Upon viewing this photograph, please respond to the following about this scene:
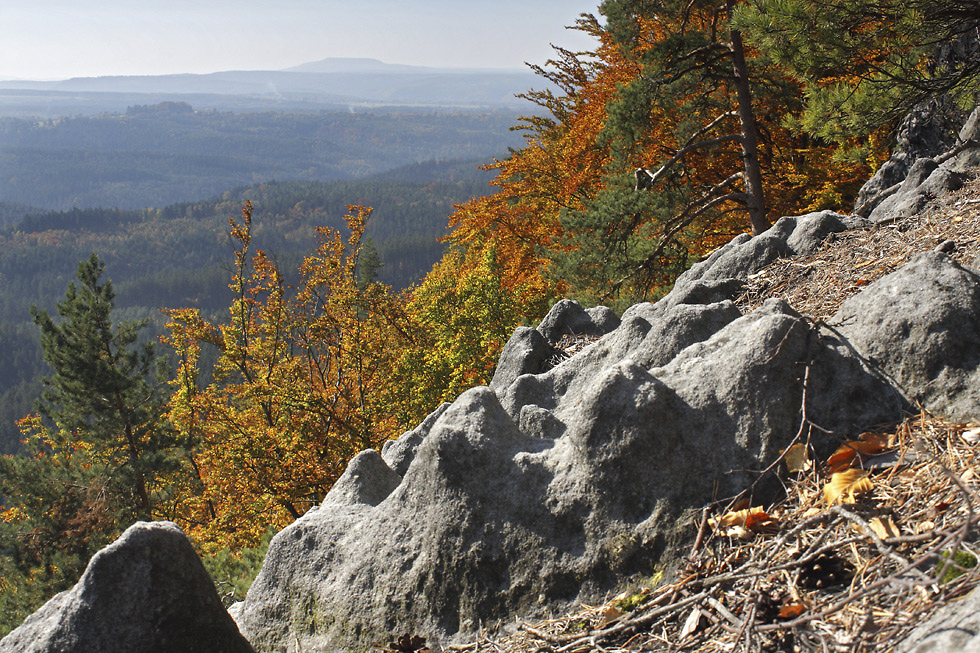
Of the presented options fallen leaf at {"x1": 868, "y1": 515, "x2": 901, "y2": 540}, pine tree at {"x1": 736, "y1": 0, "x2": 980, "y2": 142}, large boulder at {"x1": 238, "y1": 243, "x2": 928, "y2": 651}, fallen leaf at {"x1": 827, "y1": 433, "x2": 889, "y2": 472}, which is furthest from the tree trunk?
fallen leaf at {"x1": 868, "y1": 515, "x2": 901, "y2": 540}

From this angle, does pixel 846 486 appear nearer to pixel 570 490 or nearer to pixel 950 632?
pixel 950 632

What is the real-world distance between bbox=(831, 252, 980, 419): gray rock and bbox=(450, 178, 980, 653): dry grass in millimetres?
172

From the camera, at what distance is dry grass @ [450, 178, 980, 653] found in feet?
6.89

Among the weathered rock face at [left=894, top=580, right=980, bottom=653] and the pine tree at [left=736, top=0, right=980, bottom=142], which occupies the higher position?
the pine tree at [left=736, top=0, right=980, bottom=142]

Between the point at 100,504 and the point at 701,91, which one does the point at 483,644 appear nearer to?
the point at 701,91

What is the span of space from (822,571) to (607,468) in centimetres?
111

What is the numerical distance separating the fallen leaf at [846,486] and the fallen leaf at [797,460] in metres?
0.16

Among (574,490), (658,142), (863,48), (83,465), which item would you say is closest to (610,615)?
(574,490)

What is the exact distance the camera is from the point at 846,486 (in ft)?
8.92

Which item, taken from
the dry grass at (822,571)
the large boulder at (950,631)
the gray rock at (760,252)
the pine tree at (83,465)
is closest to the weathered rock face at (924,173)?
the gray rock at (760,252)

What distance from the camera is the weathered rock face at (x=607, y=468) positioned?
3170 mm

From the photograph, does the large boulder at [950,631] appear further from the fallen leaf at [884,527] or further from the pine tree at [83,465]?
the pine tree at [83,465]

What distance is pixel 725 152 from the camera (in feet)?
58.6

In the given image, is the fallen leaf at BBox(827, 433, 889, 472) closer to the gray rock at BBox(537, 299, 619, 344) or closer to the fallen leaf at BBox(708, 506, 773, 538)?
the fallen leaf at BBox(708, 506, 773, 538)
